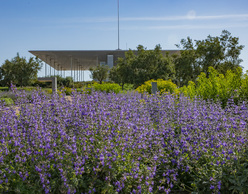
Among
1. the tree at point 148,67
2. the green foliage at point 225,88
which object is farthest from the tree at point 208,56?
the green foliage at point 225,88

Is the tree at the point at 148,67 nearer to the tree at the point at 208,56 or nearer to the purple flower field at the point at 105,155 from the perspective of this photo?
the tree at the point at 208,56

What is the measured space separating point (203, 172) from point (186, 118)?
123cm

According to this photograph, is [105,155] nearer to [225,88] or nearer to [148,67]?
[225,88]

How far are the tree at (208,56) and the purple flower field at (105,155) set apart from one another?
1590cm

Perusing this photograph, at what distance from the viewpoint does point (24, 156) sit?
139 inches

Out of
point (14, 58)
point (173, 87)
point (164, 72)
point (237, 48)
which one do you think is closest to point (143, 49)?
point (164, 72)

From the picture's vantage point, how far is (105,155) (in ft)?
10.8

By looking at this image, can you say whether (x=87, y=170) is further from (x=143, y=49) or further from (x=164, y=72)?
(x=143, y=49)

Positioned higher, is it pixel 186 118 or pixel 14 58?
pixel 14 58

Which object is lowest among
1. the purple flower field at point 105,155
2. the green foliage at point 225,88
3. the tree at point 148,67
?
the purple flower field at point 105,155

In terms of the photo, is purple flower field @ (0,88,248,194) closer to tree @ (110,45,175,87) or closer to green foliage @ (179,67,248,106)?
green foliage @ (179,67,248,106)

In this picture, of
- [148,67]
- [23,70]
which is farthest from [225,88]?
[23,70]

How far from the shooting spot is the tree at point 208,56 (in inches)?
770

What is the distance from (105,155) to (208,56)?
17.8m
